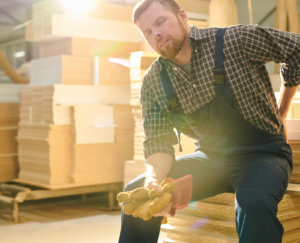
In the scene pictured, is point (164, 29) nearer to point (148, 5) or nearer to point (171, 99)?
point (148, 5)

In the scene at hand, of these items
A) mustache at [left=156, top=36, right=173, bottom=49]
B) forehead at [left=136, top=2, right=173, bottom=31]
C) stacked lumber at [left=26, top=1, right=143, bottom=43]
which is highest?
stacked lumber at [left=26, top=1, right=143, bottom=43]

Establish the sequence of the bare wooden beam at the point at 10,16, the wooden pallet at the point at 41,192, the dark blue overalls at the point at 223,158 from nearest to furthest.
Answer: the dark blue overalls at the point at 223,158 → the wooden pallet at the point at 41,192 → the bare wooden beam at the point at 10,16

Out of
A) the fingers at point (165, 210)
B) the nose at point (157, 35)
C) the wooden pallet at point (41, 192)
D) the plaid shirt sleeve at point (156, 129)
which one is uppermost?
the nose at point (157, 35)

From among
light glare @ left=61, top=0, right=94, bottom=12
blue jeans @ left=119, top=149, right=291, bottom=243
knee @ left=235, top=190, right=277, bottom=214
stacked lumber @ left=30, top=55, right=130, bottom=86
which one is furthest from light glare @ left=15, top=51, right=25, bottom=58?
knee @ left=235, top=190, right=277, bottom=214

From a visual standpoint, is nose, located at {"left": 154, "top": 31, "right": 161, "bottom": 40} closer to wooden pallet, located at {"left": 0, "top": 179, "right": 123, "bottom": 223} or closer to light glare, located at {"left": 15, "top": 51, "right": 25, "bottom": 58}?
wooden pallet, located at {"left": 0, "top": 179, "right": 123, "bottom": 223}

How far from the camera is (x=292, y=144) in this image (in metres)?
2.72

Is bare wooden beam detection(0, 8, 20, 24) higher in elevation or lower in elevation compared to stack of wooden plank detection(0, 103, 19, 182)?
higher

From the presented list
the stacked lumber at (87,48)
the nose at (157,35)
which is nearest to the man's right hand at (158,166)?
the nose at (157,35)

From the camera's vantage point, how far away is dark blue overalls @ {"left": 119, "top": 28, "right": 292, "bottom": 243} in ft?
6.83

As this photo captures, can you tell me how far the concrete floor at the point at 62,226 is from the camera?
3.79m

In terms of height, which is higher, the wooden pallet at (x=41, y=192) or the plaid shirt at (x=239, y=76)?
the plaid shirt at (x=239, y=76)

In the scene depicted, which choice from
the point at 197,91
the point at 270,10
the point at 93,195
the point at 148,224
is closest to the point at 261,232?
the point at 148,224

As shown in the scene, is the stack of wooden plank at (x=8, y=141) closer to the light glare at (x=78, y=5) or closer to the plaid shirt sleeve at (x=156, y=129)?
the light glare at (x=78, y=5)

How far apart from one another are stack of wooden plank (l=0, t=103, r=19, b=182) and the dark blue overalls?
3124mm
